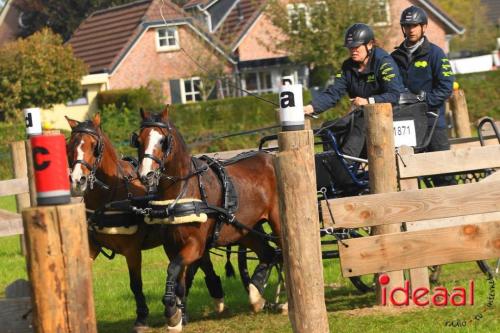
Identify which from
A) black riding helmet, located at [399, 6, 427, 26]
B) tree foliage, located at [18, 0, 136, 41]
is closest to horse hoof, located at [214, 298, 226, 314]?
black riding helmet, located at [399, 6, 427, 26]

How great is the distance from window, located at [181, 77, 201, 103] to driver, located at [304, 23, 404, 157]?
3908 centimetres

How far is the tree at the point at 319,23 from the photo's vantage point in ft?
142

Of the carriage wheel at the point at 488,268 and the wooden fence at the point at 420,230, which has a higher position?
the wooden fence at the point at 420,230

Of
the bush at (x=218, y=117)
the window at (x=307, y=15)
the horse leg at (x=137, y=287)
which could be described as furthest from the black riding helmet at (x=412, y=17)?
the window at (x=307, y=15)

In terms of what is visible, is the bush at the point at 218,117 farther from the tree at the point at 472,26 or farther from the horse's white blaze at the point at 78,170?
the horse's white blaze at the point at 78,170

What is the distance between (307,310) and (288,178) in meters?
0.77

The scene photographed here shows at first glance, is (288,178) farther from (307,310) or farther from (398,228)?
(398,228)

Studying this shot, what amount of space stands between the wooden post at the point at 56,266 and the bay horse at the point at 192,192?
13.2 ft

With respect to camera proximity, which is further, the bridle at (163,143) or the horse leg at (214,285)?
the horse leg at (214,285)

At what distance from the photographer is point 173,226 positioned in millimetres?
9398

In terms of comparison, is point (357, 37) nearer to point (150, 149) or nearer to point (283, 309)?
point (150, 149)

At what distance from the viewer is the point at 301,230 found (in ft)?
20.5

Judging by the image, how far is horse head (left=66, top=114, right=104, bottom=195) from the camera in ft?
30.8

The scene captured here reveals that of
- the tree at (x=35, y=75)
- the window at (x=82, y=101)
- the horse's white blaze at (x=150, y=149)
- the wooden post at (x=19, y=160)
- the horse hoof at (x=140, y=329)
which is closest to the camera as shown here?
the horse's white blaze at (x=150, y=149)
